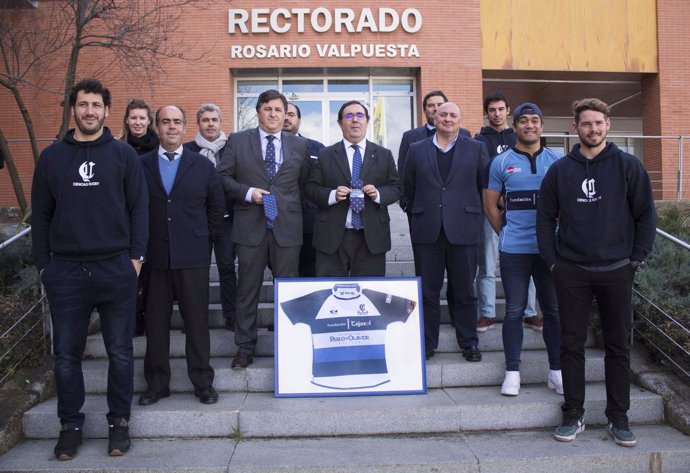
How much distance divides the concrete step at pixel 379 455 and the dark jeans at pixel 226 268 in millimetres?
1482

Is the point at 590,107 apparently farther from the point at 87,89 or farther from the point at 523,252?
the point at 87,89

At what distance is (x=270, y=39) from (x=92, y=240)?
10.3 meters

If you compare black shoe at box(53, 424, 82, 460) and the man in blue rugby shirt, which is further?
the man in blue rugby shirt

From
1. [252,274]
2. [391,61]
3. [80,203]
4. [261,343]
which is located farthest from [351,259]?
[391,61]

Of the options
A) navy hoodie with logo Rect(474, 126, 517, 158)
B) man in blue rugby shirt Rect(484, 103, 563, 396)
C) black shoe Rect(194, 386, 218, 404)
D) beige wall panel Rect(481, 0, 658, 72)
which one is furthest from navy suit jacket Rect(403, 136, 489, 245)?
beige wall panel Rect(481, 0, 658, 72)

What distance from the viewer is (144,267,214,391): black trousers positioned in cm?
416

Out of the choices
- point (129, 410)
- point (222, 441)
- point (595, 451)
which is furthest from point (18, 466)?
point (595, 451)

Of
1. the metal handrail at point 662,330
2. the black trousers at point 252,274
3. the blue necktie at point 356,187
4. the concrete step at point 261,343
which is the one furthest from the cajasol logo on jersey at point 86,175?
the metal handrail at point 662,330

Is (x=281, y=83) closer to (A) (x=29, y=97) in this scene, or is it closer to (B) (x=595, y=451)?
(A) (x=29, y=97)

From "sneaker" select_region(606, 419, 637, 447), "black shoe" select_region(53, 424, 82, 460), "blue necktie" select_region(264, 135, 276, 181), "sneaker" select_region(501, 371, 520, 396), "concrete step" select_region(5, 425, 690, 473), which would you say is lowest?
"concrete step" select_region(5, 425, 690, 473)

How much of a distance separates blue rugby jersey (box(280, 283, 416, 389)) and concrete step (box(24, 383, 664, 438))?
0.20 meters

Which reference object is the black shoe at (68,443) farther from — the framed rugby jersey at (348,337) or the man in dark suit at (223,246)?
the man in dark suit at (223,246)

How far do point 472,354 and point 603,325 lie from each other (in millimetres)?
1131

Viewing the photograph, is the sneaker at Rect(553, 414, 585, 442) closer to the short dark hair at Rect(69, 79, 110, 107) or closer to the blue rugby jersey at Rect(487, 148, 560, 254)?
the blue rugby jersey at Rect(487, 148, 560, 254)
